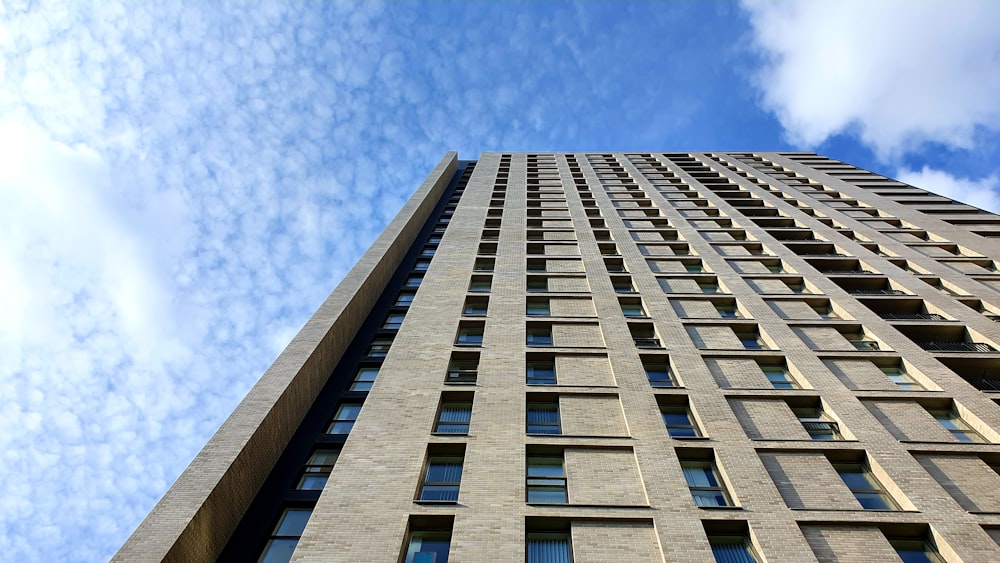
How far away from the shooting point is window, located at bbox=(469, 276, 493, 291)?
25383 mm

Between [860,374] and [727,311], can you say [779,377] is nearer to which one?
[860,374]

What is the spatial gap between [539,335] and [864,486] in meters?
11.0

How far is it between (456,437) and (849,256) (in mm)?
23619

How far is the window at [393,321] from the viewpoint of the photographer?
2415 centimetres

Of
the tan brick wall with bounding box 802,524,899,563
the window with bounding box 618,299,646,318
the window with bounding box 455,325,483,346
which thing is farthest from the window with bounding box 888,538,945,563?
the window with bounding box 455,325,483,346

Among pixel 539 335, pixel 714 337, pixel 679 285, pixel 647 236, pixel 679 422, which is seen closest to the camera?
pixel 679 422

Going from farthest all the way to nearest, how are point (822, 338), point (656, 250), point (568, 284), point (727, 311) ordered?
point (656, 250) < point (568, 284) < point (727, 311) < point (822, 338)

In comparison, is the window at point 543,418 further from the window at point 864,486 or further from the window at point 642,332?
the window at point 864,486

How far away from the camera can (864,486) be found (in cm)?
1431

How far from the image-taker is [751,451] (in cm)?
1477

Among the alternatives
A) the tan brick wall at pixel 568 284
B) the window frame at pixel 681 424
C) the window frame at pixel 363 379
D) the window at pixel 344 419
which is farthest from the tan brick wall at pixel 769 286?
the window at pixel 344 419

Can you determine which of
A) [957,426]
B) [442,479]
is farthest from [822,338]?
[442,479]

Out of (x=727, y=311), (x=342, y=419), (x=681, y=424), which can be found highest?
(x=727, y=311)

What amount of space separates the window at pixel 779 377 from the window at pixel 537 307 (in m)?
8.22
